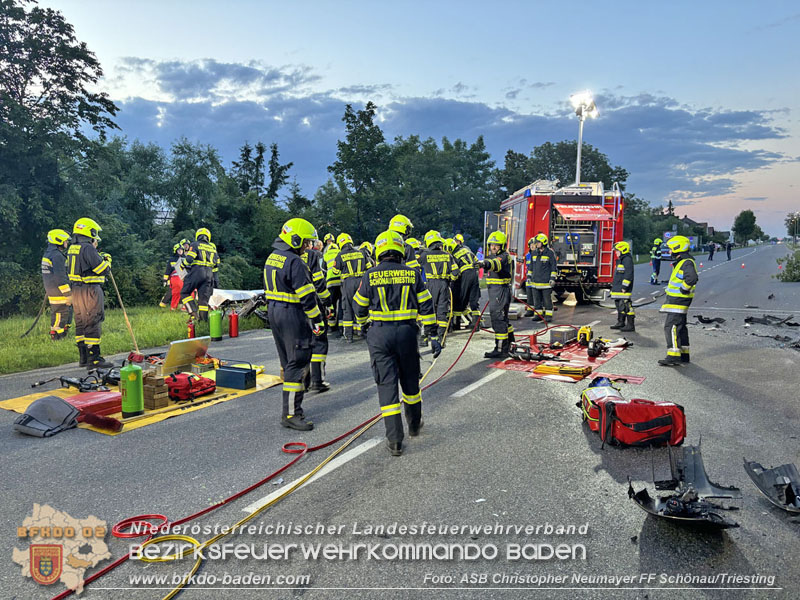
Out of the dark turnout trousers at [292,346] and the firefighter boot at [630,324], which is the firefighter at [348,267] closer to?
the dark turnout trousers at [292,346]

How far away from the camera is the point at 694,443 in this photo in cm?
533

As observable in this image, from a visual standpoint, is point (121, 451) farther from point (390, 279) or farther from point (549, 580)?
point (549, 580)

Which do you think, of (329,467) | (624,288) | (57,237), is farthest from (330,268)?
(624,288)

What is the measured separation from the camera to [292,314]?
5852 mm

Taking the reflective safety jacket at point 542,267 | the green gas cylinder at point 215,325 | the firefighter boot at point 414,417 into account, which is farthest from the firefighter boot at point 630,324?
the green gas cylinder at point 215,325

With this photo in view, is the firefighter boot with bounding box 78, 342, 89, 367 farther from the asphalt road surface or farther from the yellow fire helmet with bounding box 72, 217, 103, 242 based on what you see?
the yellow fire helmet with bounding box 72, 217, 103, 242

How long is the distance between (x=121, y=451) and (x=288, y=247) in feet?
8.58

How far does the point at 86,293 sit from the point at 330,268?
13.6ft

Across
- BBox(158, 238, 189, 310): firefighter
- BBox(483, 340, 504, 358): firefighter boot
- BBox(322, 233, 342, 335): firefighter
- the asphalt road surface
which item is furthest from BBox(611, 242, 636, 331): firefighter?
BBox(158, 238, 189, 310): firefighter

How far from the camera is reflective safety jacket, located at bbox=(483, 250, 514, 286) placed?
9242 millimetres

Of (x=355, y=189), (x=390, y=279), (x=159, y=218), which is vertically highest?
(x=355, y=189)

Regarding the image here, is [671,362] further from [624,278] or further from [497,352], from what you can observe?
[624,278]

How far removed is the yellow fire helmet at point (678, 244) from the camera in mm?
8891

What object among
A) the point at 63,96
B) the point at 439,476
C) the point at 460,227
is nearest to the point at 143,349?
the point at 439,476
